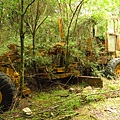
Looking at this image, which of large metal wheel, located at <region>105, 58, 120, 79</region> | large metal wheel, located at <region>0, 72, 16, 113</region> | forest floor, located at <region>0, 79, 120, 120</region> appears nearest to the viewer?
forest floor, located at <region>0, 79, 120, 120</region>

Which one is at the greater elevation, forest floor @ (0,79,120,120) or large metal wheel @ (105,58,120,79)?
large metal wheel @ (105,58,120,79)

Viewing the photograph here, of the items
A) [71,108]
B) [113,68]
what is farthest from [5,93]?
[113,68]

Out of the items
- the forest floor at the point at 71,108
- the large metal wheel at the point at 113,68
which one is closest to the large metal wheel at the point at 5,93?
the forest floor at the point at 71,108

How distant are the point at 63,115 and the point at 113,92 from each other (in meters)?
2.25

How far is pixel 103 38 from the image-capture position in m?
8.54

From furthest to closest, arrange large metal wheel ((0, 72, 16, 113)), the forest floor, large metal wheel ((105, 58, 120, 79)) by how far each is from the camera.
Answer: large metal wheel ((105, 58, 120, 79)) < large metal wheel ((0, 72, 16, 113)) < the forest floor

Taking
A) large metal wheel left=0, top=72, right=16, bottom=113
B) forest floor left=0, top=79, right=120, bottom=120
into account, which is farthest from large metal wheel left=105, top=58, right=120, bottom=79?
large metal wheel left=0, top=72, right=16, bottom=113

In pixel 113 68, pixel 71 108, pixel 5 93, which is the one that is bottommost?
pixel 71 108

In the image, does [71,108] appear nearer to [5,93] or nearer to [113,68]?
[5,93]

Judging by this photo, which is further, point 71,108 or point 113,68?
point 113,68

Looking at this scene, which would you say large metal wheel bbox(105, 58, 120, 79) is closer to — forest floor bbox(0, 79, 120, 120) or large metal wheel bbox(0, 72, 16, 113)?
forest floor bbox(0, 79, 120, 120)

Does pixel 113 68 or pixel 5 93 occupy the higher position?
pixel 113 68

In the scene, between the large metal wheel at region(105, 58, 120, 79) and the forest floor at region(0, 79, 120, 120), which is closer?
the forest floor at region(0, 79, 120, 120)

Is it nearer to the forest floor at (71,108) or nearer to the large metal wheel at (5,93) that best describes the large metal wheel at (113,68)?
the forest floor at (71,108)
